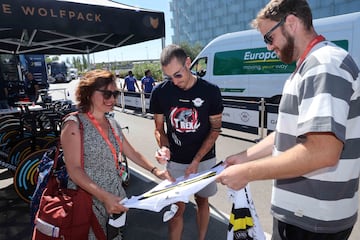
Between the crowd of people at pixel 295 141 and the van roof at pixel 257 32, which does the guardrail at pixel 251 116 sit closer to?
the van roof at pixel 257 32

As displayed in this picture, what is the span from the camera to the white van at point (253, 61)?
7.61 meters

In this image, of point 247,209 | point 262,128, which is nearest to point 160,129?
point 247,209

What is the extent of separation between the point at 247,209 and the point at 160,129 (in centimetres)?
134

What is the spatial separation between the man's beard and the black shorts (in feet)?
2.95

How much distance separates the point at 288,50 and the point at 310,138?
1.72 feet

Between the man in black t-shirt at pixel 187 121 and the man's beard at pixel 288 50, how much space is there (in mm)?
A: 1050

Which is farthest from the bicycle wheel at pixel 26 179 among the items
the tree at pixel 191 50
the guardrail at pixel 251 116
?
the tree at pixel 191 50

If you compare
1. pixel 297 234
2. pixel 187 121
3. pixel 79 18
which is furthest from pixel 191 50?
pixel 297 234

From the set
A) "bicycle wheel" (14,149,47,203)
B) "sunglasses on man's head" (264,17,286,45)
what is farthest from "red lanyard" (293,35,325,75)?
"bicycle wheel" (14,149,47,203)

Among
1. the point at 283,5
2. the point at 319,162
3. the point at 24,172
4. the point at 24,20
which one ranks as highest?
the point at 24,20

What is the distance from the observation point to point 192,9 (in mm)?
80250

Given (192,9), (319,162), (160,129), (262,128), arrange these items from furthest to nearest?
(192,9) → (262,128) → (160,129) → (319,162)

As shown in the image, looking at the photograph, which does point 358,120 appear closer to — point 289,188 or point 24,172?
point 289,188

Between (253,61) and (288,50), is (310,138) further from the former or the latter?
(253,61)
